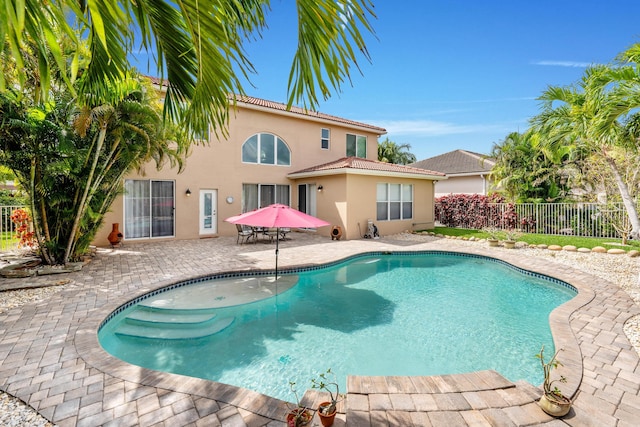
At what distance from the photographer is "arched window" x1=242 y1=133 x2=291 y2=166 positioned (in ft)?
58.6

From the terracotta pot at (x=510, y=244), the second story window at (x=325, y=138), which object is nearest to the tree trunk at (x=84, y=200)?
the second story window at (x=325, y=138)

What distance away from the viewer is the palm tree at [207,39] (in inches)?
86.1

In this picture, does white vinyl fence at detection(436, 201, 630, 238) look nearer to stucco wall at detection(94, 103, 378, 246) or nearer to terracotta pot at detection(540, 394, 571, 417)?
stucco wall at detection(94, 103, 378, 246)

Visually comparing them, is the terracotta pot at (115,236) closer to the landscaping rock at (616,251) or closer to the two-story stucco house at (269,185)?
the two-story stucco house at (269,185)

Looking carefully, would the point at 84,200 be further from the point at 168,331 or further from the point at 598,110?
the point at 598,110

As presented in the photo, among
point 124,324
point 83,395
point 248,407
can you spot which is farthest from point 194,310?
point 248,407

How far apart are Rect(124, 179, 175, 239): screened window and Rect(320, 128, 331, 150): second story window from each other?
10015 mm

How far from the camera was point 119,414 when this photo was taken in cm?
324

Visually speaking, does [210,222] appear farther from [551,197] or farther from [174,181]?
[551,197]

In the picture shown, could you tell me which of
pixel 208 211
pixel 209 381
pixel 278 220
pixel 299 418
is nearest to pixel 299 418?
pixel 299 418

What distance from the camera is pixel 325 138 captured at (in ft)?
68.9

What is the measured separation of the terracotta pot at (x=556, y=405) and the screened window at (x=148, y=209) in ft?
52.3

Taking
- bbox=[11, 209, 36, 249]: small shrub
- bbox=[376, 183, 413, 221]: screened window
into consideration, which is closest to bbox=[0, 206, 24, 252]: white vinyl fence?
bbox=[11, 209, 36, 249]: small shrub

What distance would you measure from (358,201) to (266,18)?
44.0 feet
